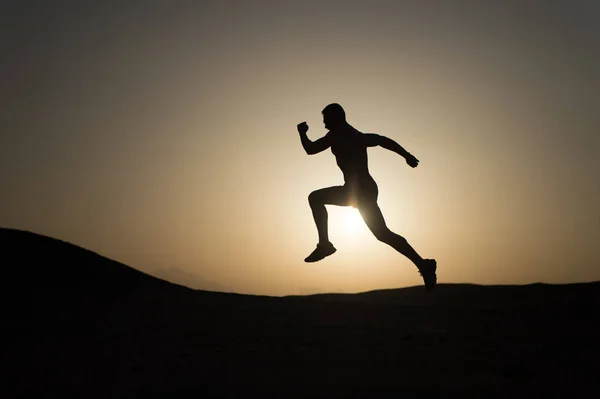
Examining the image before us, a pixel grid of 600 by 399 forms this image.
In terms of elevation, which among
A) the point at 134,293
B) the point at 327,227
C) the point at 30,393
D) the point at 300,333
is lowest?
the point at 30,393

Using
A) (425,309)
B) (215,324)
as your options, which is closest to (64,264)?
(215,324)

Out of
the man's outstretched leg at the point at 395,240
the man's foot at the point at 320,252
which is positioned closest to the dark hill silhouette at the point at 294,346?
the man's outstretched leg at the point at 395,240

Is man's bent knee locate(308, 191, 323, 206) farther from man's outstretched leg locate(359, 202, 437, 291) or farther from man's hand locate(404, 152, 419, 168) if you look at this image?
man's hand locate(404, 152, 419, 168)

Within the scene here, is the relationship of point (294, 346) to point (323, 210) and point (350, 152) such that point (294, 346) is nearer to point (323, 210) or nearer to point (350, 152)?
point (323, 210)

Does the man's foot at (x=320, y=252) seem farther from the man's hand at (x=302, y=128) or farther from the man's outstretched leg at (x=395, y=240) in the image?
the man's hand at (x=302, y=128)

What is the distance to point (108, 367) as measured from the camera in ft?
18.3

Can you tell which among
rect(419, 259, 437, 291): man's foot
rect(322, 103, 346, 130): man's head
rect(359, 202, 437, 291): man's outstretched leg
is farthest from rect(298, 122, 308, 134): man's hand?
rect(419, 259, 437, 291): man's foot

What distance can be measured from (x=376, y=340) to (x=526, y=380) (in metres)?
1.77

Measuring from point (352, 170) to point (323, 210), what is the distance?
73cm

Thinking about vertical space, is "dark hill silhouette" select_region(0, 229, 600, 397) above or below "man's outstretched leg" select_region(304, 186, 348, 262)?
below

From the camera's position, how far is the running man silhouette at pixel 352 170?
7738mm

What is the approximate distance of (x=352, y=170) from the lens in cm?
775

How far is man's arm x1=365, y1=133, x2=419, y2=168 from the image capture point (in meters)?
7.91

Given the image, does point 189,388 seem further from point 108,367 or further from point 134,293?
point 134,293
